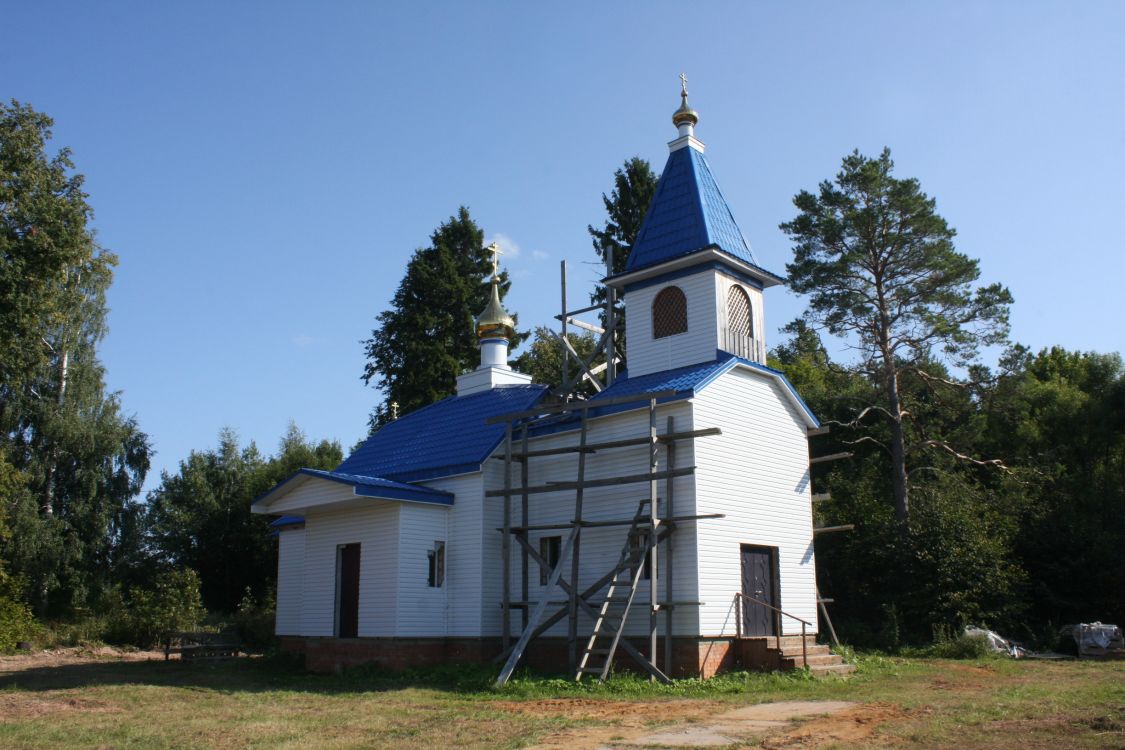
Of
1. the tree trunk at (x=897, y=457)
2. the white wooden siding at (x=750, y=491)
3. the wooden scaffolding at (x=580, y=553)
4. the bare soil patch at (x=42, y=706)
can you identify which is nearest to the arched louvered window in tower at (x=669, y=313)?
the white wooden siding at (x=750, y=491)

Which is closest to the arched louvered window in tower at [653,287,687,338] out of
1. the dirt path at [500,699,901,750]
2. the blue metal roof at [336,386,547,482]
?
the blue metal roof at [336,386,547,482]

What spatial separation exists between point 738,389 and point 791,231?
39.3ft

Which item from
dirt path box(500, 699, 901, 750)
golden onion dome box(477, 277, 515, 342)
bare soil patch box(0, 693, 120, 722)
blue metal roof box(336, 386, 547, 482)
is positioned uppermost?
A: golden onion dome box(477, 277, 515, 342)

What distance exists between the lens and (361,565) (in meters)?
19.0

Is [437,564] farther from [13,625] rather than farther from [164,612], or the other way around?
[13,625]

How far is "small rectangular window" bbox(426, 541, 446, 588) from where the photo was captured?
18.8 metres

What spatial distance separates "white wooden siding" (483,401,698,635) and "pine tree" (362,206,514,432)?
18.6 metres

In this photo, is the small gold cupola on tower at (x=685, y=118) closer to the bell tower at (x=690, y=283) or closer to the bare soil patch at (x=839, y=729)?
the bell tower at (x=690, y=283)

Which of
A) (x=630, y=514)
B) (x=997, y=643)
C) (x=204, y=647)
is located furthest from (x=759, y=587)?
(x=204, y=647)

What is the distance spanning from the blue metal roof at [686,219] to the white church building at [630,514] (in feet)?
0.16

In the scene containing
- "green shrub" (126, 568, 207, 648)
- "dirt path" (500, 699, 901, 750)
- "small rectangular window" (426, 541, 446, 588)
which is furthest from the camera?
"green shrub" (126, 568, 207, 648)

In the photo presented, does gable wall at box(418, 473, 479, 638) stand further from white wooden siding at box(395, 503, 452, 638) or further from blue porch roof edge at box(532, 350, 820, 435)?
blue porch roof edge at box(532, 350, 820, 435)

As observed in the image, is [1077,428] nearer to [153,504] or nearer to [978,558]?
[978,558]

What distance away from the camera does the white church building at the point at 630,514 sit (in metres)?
16.4
